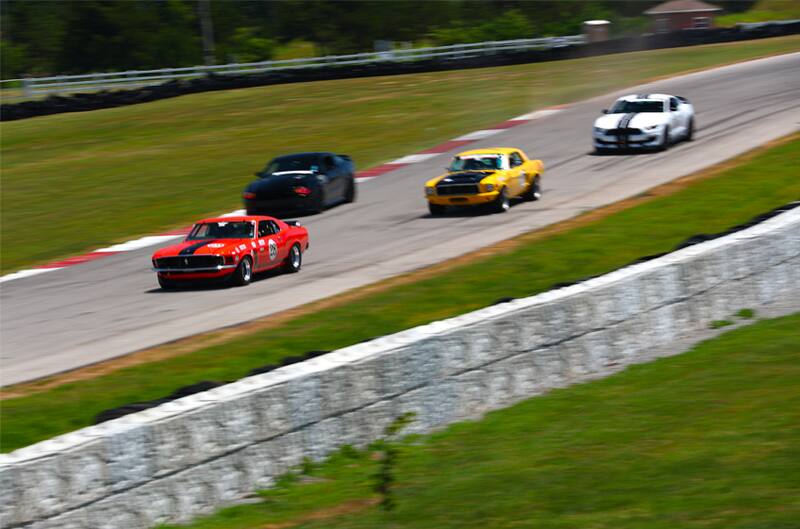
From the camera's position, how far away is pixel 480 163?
21.9 meters

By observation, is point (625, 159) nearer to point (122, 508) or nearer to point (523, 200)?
point (523, 200)

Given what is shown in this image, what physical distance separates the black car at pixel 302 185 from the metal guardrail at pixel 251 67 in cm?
2224

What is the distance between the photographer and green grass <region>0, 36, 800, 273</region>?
79.2ft

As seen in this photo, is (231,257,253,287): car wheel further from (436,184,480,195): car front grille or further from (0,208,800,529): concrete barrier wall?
(0,208,800,529): concrete barrier wall

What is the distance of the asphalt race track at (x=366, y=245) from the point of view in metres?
13.7

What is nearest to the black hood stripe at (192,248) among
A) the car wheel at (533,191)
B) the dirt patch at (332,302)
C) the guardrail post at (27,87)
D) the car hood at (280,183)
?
the dirt patch at (332,302)

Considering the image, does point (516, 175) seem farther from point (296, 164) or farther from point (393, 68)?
point (393, 68)

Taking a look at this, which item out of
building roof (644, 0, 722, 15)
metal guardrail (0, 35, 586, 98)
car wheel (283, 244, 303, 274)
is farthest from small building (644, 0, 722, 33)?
car wheel (283, 244, 303, 274)

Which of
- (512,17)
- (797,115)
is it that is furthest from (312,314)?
(512,17)

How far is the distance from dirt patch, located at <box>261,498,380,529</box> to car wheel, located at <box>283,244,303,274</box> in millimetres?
10686

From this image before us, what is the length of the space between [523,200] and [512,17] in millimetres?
73109

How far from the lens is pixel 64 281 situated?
18031mm

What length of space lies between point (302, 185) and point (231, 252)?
6.21 m

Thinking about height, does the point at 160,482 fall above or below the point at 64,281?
above
